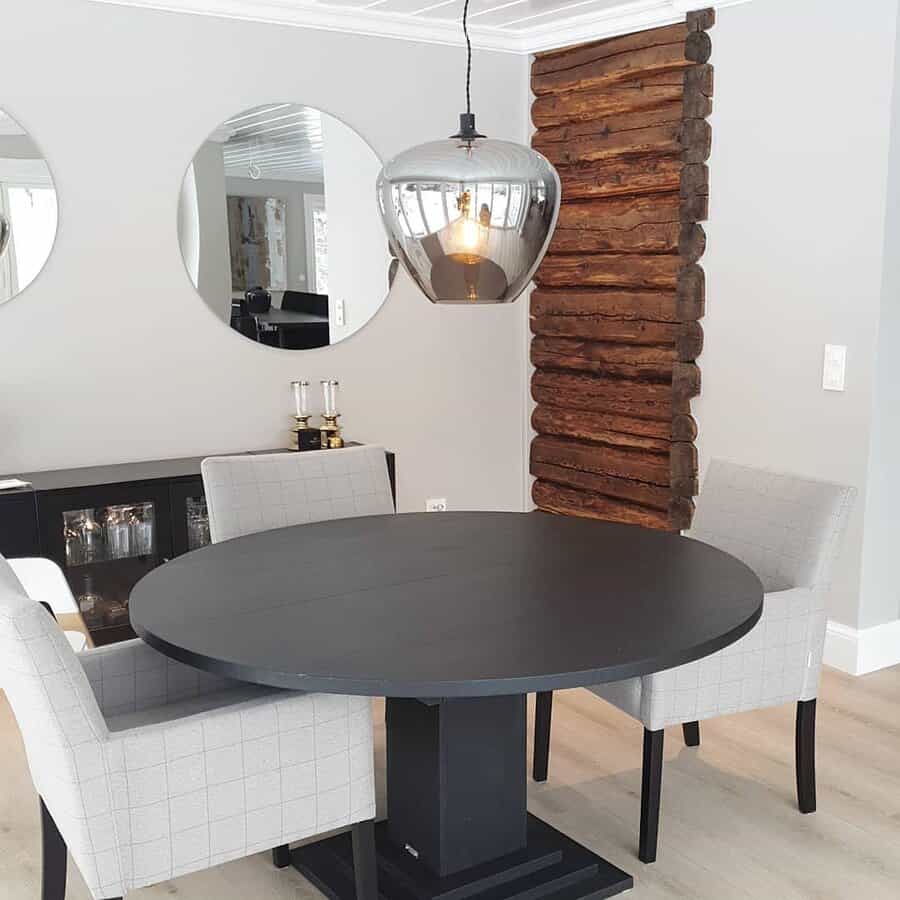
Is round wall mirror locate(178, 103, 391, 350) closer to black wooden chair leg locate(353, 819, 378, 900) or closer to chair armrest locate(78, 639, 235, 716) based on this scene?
chair armrest locate(78, 639, 235, 716)

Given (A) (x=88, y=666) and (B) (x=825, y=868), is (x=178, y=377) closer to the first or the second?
(A) (x=88, y=666)

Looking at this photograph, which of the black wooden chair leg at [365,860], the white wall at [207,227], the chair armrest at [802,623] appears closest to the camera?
the black wooden chair leg at [365,860]

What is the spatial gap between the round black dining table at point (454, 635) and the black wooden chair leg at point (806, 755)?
1.68 feet

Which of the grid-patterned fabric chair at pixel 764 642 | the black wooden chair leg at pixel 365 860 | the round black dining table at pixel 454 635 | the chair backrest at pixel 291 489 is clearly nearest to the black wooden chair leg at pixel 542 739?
the grid-patterned fabric chair at pixel 764 642

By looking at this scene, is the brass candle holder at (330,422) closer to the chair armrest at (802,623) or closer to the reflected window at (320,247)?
the reflected window at (320,247)

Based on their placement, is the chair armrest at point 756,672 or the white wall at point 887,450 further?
the white wall at point 887,450

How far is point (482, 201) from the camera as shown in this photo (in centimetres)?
184

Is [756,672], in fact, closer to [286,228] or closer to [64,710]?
[64,710]

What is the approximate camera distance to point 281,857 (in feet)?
8.52

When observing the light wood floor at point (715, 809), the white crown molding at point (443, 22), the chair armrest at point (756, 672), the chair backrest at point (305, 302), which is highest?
the white crown molding at point (443, 22)

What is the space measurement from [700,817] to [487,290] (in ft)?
5.34

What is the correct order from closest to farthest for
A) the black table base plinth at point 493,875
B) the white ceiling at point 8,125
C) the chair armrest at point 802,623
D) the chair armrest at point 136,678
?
the chair armrest at point 136,678
the black table base plinth at point 493,875
the chair armrest at point 802,623
the white ceiling at point 8,125

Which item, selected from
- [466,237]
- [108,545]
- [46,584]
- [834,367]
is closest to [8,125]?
[108,545]

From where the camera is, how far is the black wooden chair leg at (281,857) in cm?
259
